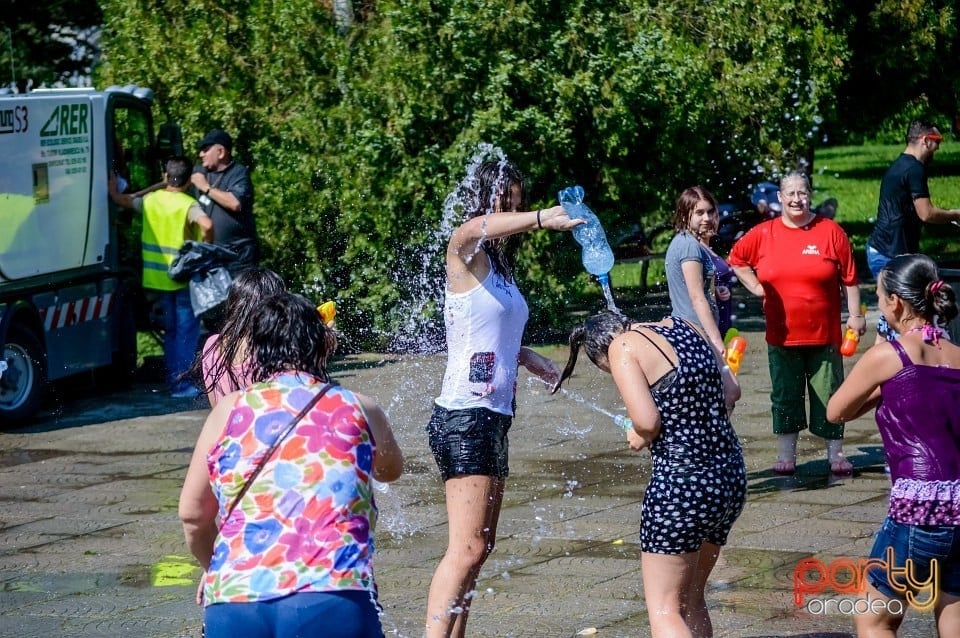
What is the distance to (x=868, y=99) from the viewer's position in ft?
66.1

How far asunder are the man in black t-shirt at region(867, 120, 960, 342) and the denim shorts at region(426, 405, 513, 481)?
17.2 feet

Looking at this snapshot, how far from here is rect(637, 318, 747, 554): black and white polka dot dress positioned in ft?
16.1

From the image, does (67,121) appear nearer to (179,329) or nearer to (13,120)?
(13,120)

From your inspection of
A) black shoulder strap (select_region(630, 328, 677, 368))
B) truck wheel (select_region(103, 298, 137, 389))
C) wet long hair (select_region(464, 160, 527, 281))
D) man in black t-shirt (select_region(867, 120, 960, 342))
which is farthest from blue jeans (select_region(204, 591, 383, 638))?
truck wheel (select_region(103, 298, 137, 389))

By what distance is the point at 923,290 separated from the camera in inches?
192

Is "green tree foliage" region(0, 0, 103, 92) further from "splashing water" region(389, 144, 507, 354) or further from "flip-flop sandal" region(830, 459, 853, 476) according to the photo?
"flip-flop sandal" region(830, 459, 853, 476)

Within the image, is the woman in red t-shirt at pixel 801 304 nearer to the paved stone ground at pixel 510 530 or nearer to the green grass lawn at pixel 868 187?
the paved stone ground at pixel 510 530

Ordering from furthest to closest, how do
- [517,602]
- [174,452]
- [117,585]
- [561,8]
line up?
[561,8]
[174,452]
[117,585]
[517,602]

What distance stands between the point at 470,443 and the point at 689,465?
2.86 feet

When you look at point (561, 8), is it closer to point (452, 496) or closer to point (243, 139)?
point (243, 139)

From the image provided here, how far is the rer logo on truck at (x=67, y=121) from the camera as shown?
12281 millimetres

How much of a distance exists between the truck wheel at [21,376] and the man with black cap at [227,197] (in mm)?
1814

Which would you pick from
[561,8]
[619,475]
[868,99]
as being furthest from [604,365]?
[868,99]

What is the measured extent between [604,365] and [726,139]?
1082cm
